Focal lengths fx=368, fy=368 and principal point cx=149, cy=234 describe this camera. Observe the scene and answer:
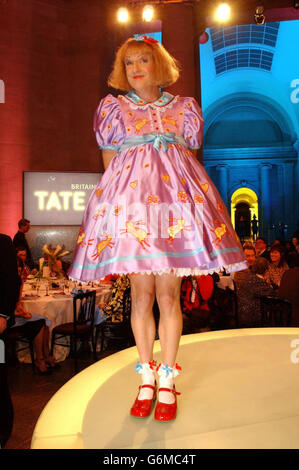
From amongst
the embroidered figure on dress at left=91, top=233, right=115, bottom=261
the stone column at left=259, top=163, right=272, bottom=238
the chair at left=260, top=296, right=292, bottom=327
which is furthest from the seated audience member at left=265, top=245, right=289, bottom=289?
the stone column at left=259, top=163, right=272, bottom=238

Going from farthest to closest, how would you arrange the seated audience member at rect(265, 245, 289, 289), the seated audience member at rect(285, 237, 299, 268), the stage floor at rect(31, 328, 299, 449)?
the seated audience member at rect(285, 237, 299, 268)
the seated audience member at rect(265, 245, 289, 289)
the stage floor at rect(31, 328, 299, 449)

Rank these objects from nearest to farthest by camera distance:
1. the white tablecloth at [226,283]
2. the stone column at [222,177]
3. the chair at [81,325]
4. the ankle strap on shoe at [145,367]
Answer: the ankle strap on shoe at [145,367] → the chair at [81,325] → the white tablecloth at [226,283] → the stone column at [222,177]

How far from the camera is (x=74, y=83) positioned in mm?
7340

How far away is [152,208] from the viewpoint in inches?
55.1

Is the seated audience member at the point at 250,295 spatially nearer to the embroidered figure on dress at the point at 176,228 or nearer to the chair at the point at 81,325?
the chair at the point at 81,325

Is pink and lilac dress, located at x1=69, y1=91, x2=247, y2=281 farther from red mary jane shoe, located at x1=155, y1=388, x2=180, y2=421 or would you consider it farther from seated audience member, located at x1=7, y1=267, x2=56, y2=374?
seated audience member, located at x1=7, y1=267, x2=56, y2=374

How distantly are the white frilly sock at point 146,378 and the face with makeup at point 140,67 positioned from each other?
1.25 m

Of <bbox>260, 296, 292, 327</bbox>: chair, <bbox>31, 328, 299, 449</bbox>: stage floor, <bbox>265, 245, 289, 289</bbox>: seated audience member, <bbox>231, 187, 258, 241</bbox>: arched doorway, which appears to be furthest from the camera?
<bbox>231, 187, 258, 241</bbox>: arched doorway

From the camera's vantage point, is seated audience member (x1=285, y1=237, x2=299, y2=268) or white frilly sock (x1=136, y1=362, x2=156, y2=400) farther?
seated audience member (x1=285, y1=237, x2=299, y2=268)

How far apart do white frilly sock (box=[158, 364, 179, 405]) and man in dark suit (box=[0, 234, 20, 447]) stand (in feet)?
2.49

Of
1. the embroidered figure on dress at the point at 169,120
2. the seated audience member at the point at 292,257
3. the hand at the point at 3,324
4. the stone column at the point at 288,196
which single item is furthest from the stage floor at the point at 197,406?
the stone column at the point at 288,196

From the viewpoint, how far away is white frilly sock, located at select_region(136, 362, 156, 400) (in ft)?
4.69

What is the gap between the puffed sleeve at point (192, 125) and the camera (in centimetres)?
170
